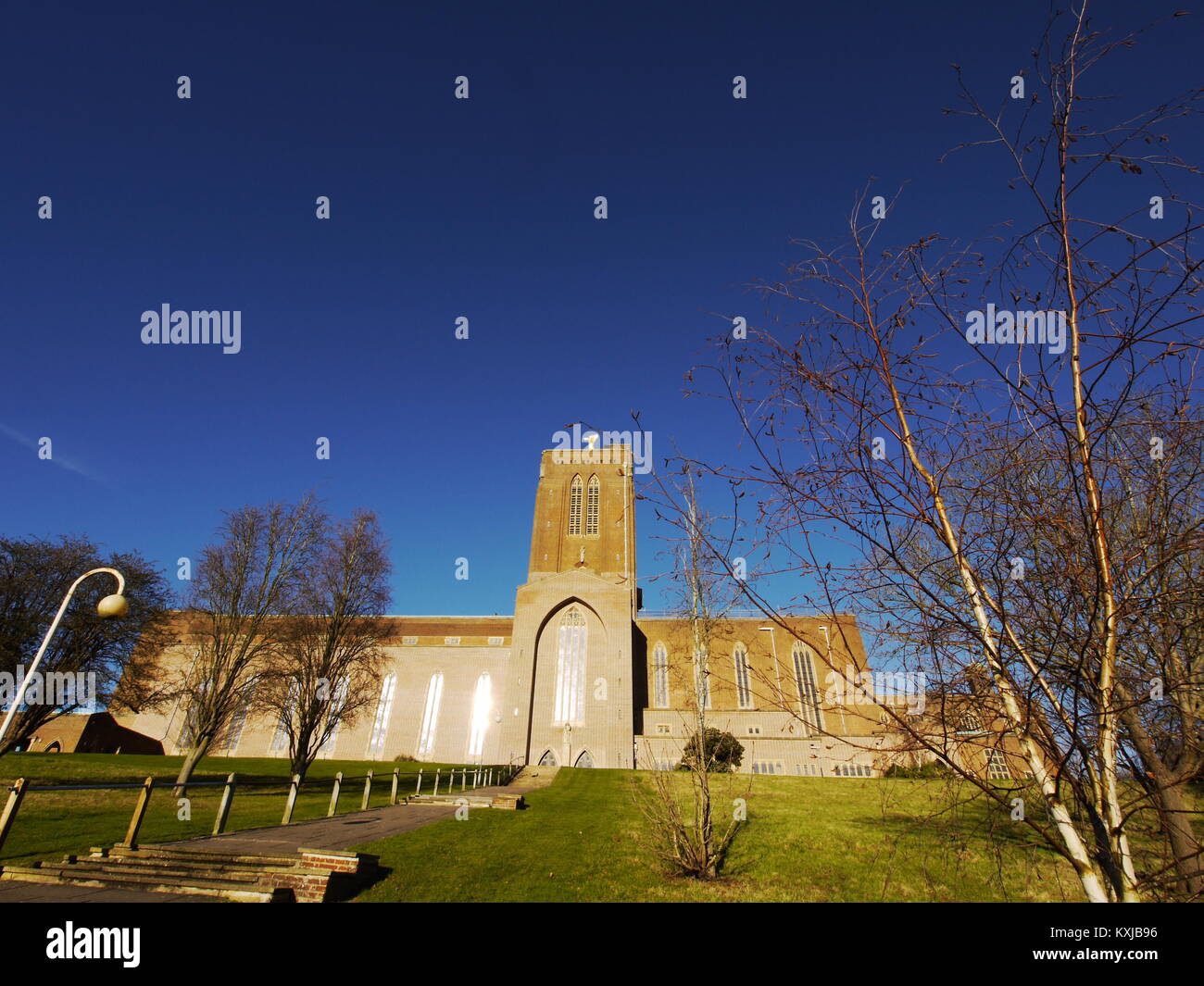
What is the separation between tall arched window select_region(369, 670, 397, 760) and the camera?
139 ft

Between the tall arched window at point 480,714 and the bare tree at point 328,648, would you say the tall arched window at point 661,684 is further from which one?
the bare tree at point 328,648

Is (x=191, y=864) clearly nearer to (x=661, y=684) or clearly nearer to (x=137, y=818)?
(x=137, y=818)

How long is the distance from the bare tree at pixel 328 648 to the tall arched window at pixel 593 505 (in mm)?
26789

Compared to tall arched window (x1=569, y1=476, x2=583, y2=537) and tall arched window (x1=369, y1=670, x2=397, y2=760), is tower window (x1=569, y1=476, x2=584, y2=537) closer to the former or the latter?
tall arched window (x1=569, y1=476, x2=583, y2=537)

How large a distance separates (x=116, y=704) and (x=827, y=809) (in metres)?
24.9

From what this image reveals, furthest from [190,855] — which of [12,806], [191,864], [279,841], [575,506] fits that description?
[575,506]

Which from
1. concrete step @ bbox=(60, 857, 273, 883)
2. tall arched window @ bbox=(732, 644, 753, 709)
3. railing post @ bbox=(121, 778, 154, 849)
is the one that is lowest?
concrete step @ bbox=(60, 857, 273, 883)

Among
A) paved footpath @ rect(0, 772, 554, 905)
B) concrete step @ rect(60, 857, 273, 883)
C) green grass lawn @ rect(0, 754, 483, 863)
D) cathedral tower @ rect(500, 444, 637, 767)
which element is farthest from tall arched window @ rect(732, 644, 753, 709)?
green grass lawn @ rect(0, 754, 483, 863)

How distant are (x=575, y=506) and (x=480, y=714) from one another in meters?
18.8

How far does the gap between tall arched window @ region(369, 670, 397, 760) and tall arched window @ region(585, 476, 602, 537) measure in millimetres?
19521

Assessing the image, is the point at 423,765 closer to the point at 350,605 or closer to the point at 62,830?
the point at 350,605

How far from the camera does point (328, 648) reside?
2180 cm

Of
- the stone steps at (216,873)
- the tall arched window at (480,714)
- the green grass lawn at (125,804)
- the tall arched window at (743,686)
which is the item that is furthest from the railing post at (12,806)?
the tall arched window at (480,714)
